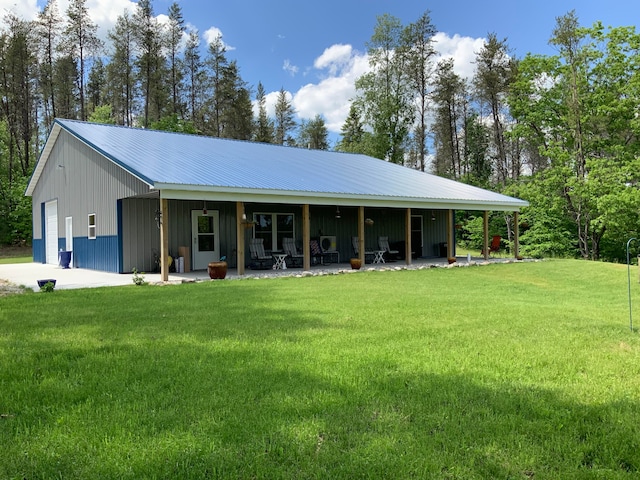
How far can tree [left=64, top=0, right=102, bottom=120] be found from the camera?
3011cm

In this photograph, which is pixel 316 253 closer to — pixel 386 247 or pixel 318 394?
pixel 386 247

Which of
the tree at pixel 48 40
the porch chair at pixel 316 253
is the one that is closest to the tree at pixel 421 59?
the porch chair at pixel 316 253

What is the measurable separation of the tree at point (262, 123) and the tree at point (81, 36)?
13.0 m

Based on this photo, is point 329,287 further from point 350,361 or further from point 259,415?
point 259,415

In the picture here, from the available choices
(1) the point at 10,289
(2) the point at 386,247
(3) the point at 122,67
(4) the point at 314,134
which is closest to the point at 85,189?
(1) the point at 10,289

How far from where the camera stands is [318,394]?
3.23 metres

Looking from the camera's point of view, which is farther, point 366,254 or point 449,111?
point 449,111

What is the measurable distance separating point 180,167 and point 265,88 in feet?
100

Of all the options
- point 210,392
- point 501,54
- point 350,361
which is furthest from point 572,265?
→ point 501,54

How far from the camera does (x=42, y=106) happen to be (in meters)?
35.6

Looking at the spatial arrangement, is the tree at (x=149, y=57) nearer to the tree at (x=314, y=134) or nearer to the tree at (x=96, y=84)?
the tree at (x=96, y=84)

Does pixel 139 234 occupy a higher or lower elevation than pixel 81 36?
lower

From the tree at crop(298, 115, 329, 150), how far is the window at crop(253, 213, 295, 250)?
3068cm

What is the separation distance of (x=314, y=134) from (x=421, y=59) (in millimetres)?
16092
